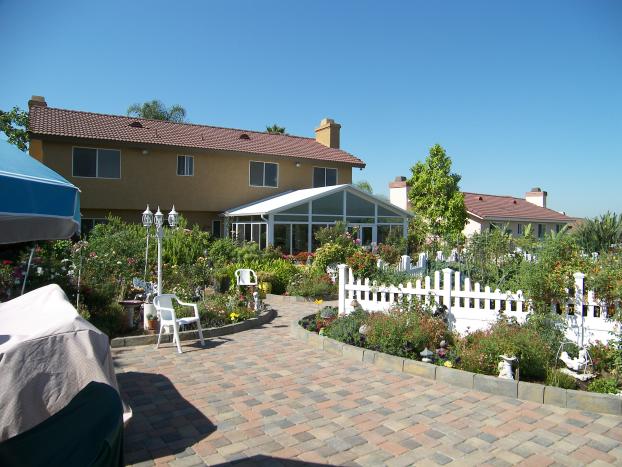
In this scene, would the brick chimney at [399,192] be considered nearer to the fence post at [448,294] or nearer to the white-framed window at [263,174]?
the white-framed window at [263,174]

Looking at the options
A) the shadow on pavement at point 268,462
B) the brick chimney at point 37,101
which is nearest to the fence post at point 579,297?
the shadow on pavement at point 268,462

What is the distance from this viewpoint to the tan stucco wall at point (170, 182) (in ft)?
63.8

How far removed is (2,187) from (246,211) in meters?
18.2

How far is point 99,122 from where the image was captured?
70.4 feet

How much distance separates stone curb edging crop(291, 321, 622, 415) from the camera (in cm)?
483

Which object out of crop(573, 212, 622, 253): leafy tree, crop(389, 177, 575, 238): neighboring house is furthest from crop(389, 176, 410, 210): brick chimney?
crop(573, 212, 622, 253): leafy tree

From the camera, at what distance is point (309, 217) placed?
20359mm

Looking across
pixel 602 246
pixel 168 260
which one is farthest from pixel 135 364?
pixel 602 246

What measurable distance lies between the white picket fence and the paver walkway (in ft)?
4.97

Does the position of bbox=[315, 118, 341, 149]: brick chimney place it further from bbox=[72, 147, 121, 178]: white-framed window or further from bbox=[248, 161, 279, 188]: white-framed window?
bbox=[72, 147, 121, 178]: white-framed window

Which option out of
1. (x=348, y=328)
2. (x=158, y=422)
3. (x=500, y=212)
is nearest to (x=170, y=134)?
(x=348, y=328)

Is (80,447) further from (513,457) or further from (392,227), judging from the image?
(392,227)

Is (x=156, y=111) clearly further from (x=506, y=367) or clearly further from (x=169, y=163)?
(x=506, y=367)

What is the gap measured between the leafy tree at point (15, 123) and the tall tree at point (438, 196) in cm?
2189
